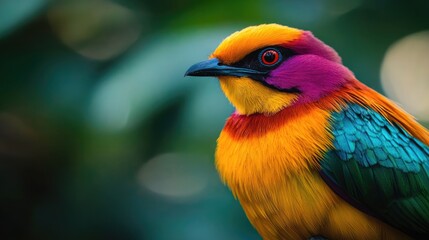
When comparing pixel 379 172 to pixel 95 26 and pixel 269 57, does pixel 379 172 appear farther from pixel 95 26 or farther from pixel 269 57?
pixel 95 26

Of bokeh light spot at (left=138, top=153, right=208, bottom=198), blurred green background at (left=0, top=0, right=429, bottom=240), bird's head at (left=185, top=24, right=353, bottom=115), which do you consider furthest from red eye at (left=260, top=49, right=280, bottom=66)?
bokeh light spot at (left=138, top=153, right=208, bottom=198)

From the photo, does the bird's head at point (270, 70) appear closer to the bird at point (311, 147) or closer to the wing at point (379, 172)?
the bird at point (311, 147)

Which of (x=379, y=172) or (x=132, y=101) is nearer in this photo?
(x=379, y=172)

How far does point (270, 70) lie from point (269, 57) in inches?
2.6

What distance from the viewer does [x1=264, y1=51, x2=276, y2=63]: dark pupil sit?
341 centimetres

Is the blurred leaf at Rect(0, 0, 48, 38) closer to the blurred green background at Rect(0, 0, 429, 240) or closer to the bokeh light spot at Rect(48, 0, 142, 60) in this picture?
the blurred green background at Rect(0, 0, 429, 240)

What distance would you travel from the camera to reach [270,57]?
11.2 feet

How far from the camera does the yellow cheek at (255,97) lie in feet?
10.9

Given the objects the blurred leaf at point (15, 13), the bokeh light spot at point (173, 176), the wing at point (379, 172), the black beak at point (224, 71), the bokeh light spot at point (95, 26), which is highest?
the blurred leaf at point (15, 13)

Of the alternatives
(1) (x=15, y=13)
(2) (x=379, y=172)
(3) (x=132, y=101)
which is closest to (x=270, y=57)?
(2) (x=379, y=172)

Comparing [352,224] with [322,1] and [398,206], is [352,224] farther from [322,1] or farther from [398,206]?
[322,1]

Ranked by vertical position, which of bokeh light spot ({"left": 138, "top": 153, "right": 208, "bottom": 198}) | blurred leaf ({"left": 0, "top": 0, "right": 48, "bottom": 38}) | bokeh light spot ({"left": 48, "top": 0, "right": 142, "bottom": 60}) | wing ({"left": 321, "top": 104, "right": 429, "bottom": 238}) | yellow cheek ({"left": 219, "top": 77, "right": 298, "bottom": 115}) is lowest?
bokeh light spot ({"left": 138, "top": 153, "right": 208, "bottom": 198})

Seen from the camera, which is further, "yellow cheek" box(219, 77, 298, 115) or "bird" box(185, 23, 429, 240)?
"yellow cheek" box(219, 77, 298, 115)

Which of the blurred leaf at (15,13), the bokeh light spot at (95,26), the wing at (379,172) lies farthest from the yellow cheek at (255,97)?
the blurred leaf at (15,13)
